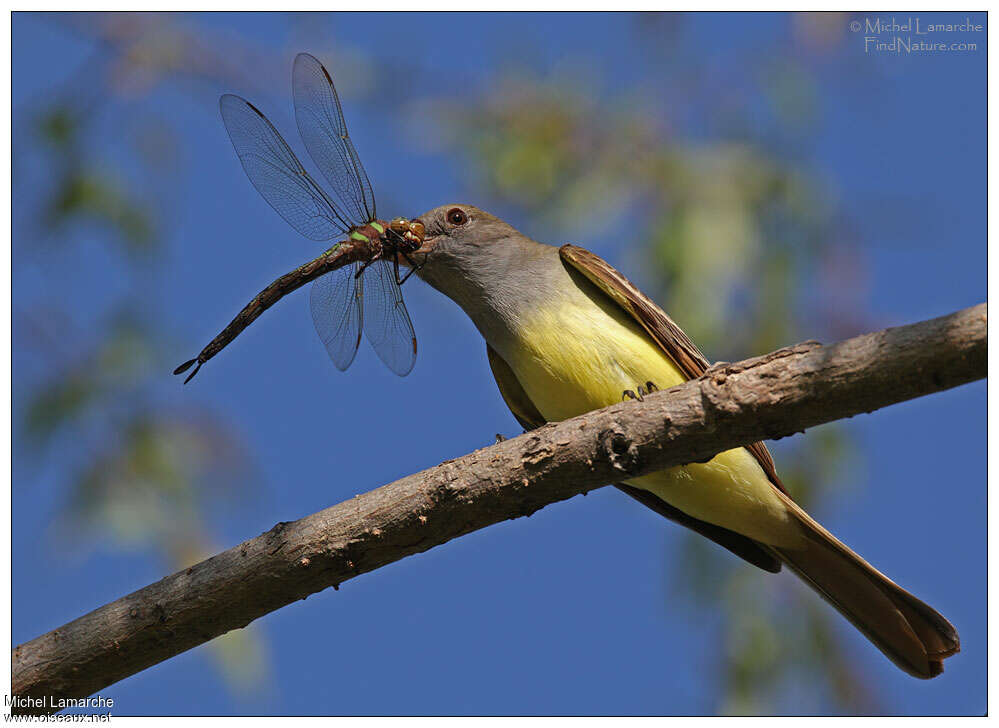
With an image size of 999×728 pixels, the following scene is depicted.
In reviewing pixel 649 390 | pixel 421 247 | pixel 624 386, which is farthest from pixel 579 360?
pixel 421 247

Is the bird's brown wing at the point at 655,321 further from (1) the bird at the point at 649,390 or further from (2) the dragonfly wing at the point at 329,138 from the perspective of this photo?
(2) the dragonfly wing at the point at 329,138

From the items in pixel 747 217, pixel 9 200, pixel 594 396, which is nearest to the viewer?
pixel 594 396

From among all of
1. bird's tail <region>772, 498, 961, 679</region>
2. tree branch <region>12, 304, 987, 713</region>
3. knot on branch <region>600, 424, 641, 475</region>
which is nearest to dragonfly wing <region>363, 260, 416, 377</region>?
tree branch <region>12, 304, 987, 713</region>

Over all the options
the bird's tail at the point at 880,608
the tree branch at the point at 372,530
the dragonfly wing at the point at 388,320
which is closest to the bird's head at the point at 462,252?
the dragonfly wing at the point at 388,320

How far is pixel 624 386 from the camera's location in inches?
170

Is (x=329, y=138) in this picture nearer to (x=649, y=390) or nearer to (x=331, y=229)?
(x=331, y=229)

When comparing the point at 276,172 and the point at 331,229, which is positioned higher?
the point at 276,172

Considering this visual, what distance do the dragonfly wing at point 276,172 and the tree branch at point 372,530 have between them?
1779mm

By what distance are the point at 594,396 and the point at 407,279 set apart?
1.31m

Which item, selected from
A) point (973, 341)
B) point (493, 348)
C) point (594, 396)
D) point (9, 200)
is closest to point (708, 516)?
point (594, 396)

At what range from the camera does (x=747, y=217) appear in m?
5.93

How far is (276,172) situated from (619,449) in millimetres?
2273

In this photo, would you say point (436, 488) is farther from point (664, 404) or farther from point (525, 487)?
point (664, 404)
